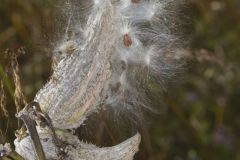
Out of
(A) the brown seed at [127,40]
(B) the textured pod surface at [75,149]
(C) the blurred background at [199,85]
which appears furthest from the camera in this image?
(C) the blurred background at [199,85]

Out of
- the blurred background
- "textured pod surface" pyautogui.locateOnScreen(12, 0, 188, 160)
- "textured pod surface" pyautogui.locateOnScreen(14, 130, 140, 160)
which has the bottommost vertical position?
the blurred background

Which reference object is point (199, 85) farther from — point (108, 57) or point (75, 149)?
point (75, 149)

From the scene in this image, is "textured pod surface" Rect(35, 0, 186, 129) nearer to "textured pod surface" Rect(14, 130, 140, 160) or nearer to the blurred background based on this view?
"textured pod surface" Rect(14, 130, 140, 160)

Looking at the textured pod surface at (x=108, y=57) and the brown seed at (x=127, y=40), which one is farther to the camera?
the brown seed at (x=127, y=40)

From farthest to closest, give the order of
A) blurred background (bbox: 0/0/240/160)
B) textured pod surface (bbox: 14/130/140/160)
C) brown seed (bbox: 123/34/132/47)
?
blurred background (bbox: 0/0/240/160) → brown seed (bbox: 123/34/132/47) → textured pod surface (bbox: 14/130/140/160)

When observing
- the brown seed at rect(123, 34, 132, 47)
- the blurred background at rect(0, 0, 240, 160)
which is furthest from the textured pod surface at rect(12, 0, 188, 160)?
the blurred background at rect(0, 0, 240, 160)

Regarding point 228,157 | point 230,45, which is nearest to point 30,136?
point 228,157

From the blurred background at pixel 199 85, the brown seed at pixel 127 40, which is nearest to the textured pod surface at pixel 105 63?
the brown seed at pixel 127 40

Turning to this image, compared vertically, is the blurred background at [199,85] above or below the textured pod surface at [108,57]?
below

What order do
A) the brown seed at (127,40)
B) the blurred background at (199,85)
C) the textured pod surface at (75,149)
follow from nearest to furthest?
the textured pod surface at (75,149) < the brown seed at (127,40) < the blurred background at (199,85)

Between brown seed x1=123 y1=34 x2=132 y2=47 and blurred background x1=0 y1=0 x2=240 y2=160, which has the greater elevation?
A: brown seed x1=123 y1=34 x2=132 y2=47

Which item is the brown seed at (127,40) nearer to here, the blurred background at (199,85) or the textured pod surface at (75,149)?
the textured pod surface at (75,149)
